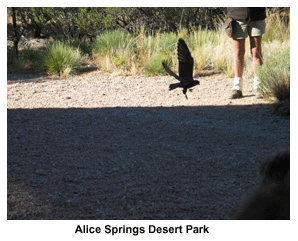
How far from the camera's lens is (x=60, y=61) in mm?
8727

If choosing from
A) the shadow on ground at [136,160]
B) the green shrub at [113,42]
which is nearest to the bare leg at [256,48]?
the shadow on ground at [136,160]

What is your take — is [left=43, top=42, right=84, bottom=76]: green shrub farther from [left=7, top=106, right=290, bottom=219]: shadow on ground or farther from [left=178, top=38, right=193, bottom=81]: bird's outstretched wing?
[left=178, top=38, right=193, bottom=81]: bird's outstretched wing

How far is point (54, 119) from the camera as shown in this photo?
5371mm

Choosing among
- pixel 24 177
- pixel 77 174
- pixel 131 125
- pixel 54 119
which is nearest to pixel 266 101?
pixel 131 125

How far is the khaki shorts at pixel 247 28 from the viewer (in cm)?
581

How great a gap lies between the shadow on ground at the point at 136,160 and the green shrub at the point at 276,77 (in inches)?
16.7

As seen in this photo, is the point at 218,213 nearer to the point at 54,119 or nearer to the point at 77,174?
the point at 77,174

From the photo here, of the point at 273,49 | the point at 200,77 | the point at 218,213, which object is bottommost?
the point at 218,213

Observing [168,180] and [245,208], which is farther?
[168,180]

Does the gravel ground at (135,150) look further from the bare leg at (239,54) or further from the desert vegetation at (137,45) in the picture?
the desert vegetation at (137,45)

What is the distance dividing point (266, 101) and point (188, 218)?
13.3 feet

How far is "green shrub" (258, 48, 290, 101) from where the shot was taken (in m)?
5.87

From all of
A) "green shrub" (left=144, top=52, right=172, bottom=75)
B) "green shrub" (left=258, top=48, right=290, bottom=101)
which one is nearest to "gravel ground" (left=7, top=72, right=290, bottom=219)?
"green shrub" (left=258, top=48, right=290, bottom=101)

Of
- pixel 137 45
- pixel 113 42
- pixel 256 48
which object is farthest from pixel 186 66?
pixel 113 42
